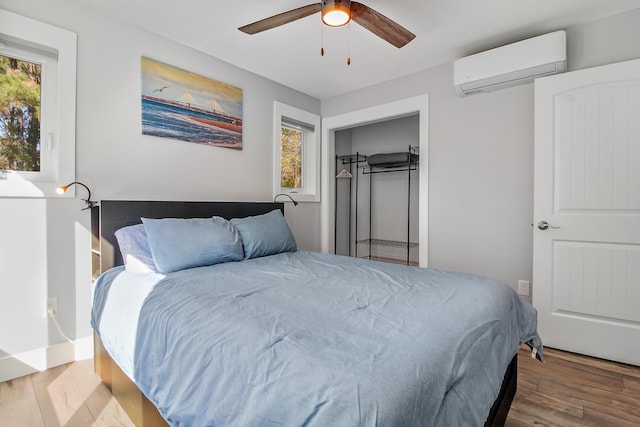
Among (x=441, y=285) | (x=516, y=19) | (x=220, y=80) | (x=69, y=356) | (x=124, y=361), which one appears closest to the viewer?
(x=124, y=361)

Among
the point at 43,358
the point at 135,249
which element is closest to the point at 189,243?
the point at 135,249

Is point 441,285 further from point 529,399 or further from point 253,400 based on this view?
point 253,400

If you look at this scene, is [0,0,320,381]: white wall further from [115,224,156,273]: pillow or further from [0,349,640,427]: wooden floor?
A: [115,224,156,273]: pillow

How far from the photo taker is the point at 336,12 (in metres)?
1.65

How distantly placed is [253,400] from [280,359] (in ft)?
0.37

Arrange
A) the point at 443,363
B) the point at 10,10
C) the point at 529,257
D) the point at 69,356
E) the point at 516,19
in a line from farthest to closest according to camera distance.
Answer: the point at 529,257
the point at 516,19
the point at 69,356
the point at 10,10
the point at 443,363

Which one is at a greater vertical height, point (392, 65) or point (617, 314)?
point (392, 65)

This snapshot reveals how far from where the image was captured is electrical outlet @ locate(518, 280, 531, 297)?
2.59 metres

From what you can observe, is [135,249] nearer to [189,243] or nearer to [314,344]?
[189,243]

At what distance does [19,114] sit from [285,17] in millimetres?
1813

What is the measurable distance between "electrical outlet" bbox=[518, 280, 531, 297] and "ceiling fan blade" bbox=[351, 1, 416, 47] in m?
2.12

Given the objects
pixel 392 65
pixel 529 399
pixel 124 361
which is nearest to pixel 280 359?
pixel 124 361

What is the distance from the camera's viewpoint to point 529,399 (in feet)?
5.74

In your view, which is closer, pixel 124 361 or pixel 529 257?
pixel 124 361
